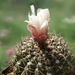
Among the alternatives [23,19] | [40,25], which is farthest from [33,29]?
[23,19]

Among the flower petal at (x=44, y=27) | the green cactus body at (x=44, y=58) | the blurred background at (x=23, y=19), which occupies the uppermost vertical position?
the blurred background at (x=23, y=19)

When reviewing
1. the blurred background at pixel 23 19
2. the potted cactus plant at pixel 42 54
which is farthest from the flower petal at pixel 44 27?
the blurred background at pixel 23 19

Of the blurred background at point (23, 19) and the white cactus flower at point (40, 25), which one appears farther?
the blurred background at point (23, 19)

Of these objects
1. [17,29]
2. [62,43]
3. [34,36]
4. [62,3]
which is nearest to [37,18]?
[34,36]

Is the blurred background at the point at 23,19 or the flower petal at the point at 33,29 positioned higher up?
the blurred background at the point at 23,19

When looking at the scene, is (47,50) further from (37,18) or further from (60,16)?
(60,16)

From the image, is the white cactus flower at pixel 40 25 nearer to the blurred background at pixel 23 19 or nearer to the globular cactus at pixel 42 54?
the globular cactus at pixel 42 54
